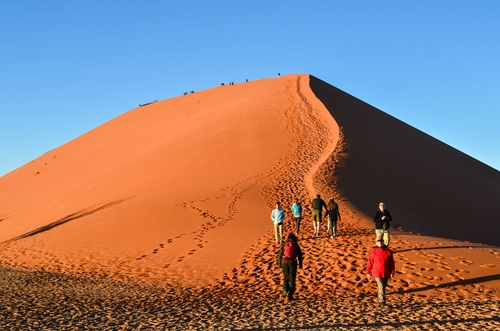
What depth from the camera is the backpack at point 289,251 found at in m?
11.8

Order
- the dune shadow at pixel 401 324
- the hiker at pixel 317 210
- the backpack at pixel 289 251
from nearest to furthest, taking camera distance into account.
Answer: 1. the dune shadow at pixel 401 324
2. the backpack at pixel 289 251
3. the hiker at pixel 317 210

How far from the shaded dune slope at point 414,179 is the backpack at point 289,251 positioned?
33.5 ft

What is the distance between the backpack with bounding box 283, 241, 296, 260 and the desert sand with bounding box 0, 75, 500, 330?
41.1 inches

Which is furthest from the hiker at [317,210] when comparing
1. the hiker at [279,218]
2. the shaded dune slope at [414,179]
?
the shaded dune slope at [414,179]

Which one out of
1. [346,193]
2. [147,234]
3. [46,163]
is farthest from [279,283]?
[46,163]

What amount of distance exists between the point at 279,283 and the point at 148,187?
15645 mm

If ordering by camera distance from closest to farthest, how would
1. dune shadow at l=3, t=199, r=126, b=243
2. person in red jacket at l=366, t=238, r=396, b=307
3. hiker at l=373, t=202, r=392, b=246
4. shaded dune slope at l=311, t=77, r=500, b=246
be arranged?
person in red jacket at l=366, t=238, r=396, b=307 < hiker at l=373, t=202, r=392, b=246 < shaded dune slope at l=311, t=77, r=500, b=246 < dune shadow at l=3, t=199, r=126, b=243

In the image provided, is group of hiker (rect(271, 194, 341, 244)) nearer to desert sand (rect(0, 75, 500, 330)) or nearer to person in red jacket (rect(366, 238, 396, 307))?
desert sand (rect(0, 75, 500, 330))

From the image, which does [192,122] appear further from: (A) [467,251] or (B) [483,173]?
(A) [467,251]

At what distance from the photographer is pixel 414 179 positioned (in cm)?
3041

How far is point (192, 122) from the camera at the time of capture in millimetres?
43812

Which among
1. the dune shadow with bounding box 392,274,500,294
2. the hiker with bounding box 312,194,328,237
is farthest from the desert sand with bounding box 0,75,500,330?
the hiker with bounding box 312,194,328,237

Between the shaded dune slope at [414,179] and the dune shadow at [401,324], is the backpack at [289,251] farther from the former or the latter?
the shaded dune slope at [414,179]

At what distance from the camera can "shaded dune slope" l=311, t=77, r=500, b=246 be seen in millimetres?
24891
